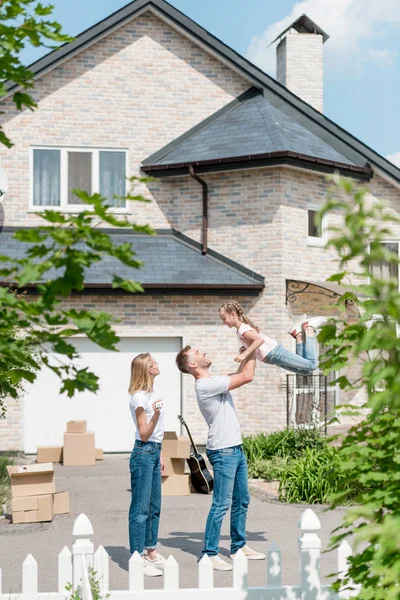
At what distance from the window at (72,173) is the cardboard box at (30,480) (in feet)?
29.9

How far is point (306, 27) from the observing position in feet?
73.7

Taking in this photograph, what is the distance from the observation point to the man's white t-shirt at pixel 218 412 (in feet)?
23.8

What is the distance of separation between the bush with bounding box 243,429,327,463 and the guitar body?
195cm

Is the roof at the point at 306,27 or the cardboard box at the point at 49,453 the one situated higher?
the roof at the point at 306,27

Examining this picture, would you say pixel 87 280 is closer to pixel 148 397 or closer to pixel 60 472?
pixel 60 472

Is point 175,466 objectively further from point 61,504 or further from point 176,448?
point 61,504

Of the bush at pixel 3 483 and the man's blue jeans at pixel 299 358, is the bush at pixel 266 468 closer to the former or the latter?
the bush at pixel 3 483

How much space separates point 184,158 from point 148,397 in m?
11.1

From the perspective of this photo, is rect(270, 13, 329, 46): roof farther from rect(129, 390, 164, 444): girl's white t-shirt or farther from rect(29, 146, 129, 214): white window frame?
rect(129, 390, 164, 444): girl's white t-shirt

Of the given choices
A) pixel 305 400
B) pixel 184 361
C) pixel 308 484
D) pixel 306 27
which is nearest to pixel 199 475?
pixel 308 484

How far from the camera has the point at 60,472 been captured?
1454 centimetres

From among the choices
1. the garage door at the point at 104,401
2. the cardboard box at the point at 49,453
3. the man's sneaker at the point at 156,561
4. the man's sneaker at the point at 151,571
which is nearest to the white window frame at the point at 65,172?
the garage door at the point at 104,401

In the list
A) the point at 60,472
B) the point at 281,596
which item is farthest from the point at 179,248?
the point at 281,596

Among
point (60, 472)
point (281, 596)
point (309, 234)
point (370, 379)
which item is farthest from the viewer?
→ point (309, 234)
